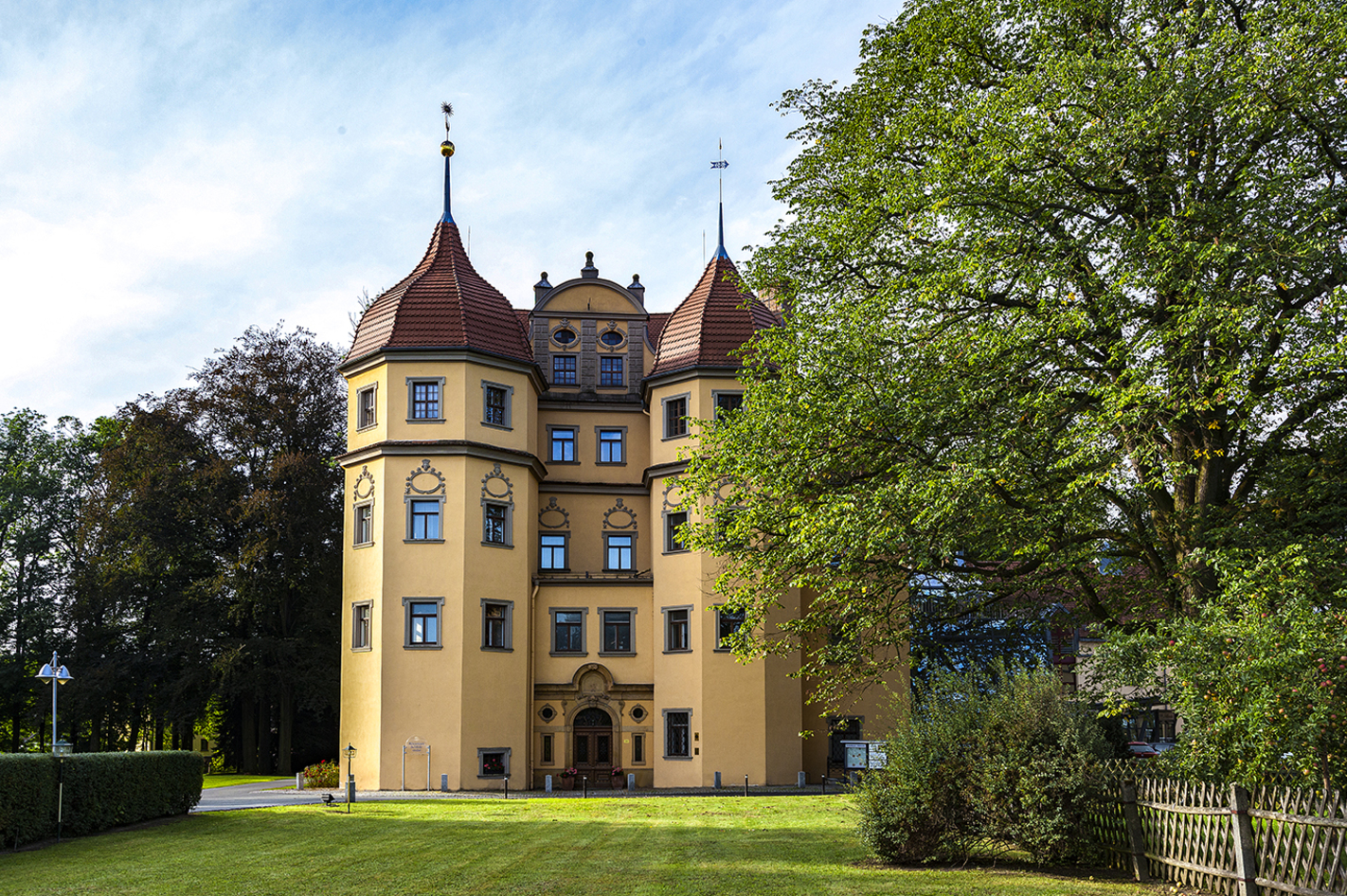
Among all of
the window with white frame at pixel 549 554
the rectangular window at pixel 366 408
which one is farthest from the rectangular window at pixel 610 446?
the rectangular window at pixel 366 408

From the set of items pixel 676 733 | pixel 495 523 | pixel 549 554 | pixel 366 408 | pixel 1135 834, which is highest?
pixel 366 408

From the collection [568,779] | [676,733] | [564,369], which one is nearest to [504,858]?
[676,733]

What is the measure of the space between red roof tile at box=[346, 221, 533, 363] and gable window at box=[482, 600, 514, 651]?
7.18 m

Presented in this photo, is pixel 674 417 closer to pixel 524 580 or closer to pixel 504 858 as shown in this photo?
pixel 524 580

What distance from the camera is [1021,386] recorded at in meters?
16.6

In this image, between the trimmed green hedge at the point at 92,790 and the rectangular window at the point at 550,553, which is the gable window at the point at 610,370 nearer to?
the rectangular window at the point at 550,553

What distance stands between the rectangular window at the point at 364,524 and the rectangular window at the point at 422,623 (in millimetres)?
2471

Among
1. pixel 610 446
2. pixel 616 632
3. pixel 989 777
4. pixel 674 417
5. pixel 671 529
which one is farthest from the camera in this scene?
pixel 610 446

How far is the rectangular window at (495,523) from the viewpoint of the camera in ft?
109

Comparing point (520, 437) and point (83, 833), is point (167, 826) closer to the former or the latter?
point (83, 833)

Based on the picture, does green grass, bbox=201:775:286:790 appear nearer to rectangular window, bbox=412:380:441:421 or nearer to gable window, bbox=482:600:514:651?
gable window, bbox=482:600:514:651

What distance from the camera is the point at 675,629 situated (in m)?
33.6

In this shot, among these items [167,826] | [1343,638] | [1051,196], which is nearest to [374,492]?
[167,826]

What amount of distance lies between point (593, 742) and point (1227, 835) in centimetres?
2453
